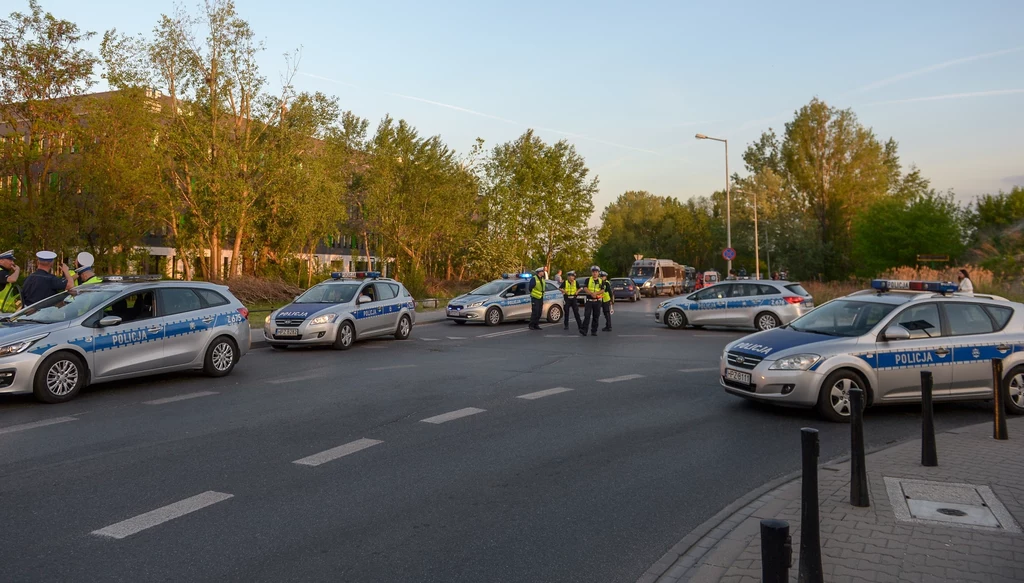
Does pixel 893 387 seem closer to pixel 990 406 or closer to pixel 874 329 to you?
pixel 874 329

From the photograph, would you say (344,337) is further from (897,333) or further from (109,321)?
(897,333)

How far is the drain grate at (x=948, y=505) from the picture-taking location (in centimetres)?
484

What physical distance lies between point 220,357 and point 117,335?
1799 millimetres

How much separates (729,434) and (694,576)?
4.08 meters

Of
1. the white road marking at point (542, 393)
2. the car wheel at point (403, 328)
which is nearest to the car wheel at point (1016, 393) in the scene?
the white road marking at point (542, 393)

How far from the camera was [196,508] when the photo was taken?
5.25m

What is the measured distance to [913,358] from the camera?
28.4 feet

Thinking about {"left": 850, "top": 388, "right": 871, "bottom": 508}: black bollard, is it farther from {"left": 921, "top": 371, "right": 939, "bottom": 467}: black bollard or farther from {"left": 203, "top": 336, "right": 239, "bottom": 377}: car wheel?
{"left": 203, "top": 336, "right": 239, "bottom": 377}: car wheel

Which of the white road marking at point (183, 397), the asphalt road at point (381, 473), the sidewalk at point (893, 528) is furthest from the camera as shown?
the white road marking at point (183, 397)

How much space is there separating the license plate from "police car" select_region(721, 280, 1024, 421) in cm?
1

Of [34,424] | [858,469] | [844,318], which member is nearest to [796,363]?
[844,318]

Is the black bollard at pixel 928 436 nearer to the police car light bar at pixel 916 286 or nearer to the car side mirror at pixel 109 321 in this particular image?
the police car light bar at pixel 916 286

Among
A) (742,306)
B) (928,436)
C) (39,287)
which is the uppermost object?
(39,287)

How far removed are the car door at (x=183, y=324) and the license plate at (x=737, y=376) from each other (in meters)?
7.66
